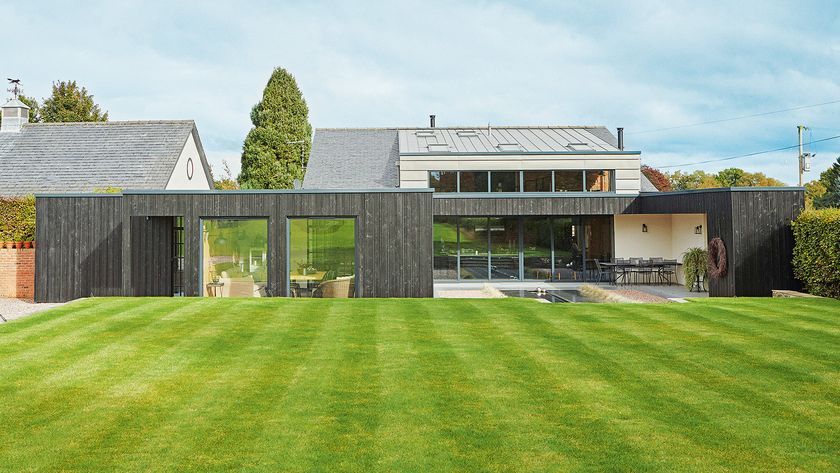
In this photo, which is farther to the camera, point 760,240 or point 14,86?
point 14,86

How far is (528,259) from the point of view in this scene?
21.5 m

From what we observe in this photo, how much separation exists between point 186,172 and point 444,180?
440 inches

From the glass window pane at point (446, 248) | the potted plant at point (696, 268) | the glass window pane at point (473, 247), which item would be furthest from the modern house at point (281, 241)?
the glass window pane at point (473, 247)

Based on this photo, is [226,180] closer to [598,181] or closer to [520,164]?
[520,164]

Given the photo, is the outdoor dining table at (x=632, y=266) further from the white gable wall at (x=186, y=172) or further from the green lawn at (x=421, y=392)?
the white gable wall at (x=186, y=172)

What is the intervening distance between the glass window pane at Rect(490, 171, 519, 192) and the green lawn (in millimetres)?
11627

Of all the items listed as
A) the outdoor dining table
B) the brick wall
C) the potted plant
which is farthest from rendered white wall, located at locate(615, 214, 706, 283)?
the brick wall

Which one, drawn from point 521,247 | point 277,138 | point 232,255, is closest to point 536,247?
point 521,247

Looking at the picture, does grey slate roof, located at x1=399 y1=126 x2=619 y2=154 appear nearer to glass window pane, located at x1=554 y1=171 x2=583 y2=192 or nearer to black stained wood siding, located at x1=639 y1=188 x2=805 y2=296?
glass window pane, located at x1=554 y1=171 x2=583 y2=192

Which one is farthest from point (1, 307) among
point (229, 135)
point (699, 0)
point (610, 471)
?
point (229, 135)

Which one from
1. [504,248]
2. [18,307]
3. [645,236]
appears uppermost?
[645,236]

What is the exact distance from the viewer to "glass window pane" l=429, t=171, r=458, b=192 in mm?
21734

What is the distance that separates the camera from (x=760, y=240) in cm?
1441

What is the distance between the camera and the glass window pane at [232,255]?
14.9 meters
